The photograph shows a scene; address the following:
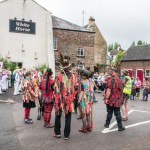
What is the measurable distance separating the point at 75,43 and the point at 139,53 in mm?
11747

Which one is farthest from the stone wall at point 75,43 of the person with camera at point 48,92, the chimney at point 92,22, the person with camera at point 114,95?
the person with camera at point 114,95

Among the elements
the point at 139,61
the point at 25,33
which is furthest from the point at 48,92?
the point at 139,61

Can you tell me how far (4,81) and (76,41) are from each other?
1897 cm

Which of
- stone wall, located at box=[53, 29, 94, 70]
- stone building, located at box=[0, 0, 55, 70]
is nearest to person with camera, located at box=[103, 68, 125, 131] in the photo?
stone building, located at box=[0, 0, 55, 70]

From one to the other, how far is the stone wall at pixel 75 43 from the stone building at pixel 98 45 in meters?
6.31

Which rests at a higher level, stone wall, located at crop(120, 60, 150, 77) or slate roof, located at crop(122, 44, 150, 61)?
slate roof, located at crop(122, 44, 150, 61)

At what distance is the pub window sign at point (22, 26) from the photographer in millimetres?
28891

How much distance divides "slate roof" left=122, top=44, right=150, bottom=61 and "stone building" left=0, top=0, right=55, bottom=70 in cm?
1572

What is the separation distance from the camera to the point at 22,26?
29.5 metres

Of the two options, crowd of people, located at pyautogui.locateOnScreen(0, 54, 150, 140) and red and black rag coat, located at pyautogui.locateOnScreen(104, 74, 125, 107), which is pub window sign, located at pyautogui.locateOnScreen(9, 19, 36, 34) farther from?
red and black rag coat, located at pyautogui.locateOnScreen(104, 74, 125, 107)

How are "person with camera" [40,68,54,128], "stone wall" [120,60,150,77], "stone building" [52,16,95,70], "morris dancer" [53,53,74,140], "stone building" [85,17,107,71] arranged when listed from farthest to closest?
1. "stone building" [85,17,107,71]
2. "stone wall" [120,60,150,77]
3. "stone building" [52,16,95,70]
4. "person with camera" [40,68,54,128]
5. "morris dancer" [53,53,74,140]

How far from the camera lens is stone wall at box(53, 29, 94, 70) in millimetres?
35281

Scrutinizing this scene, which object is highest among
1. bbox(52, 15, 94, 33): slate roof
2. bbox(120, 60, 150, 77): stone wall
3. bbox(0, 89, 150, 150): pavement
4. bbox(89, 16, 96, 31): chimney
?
bbox(89, 16, 96, 31): chimney

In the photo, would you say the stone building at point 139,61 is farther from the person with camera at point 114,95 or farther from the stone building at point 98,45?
the person with camera at point 114,95
